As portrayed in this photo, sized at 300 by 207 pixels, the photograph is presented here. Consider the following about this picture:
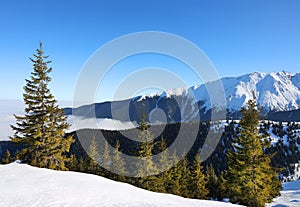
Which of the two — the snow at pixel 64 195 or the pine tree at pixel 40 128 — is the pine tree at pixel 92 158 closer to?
the pine tree at pixel 40 128

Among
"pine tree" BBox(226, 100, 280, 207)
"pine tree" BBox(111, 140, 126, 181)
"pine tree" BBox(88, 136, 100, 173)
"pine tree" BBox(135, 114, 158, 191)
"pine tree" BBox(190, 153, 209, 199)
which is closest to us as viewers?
"pine tree" BBox(226, 100, 280, 207)

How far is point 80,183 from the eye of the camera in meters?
13.7

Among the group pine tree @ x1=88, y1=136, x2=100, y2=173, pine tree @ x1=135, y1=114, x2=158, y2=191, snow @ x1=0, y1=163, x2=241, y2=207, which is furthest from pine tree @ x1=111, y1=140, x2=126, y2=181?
snow @ x1=0, y1=163, x2=241, y2=207

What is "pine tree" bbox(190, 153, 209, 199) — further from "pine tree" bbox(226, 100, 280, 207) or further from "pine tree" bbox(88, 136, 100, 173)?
"pine tree" bbox(88, 136, 100, 173)

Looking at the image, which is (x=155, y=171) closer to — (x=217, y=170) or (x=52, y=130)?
(x=52, y=130)

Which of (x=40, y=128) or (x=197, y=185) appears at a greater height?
(x=40, y=128)

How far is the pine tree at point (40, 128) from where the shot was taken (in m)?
24.6

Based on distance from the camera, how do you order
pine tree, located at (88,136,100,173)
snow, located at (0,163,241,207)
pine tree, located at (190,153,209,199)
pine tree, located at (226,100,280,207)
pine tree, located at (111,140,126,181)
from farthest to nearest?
pine tree, located at (88,136,100,173) < pine tree, located at (111,140,126,181) < pine tree, located at (190,153,209,199) < pine tree, located at (226,100,280,207) < snow, located at (0,163,241,207)

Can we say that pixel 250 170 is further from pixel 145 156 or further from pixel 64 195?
pixel 64 195

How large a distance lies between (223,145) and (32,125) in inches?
6561

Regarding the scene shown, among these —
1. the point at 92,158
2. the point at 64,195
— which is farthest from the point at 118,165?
the point at 64,195

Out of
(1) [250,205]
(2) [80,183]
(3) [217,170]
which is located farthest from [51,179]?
(3) [217,170]

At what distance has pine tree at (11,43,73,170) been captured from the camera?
24.6 metres

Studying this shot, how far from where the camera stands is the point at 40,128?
24781mm
